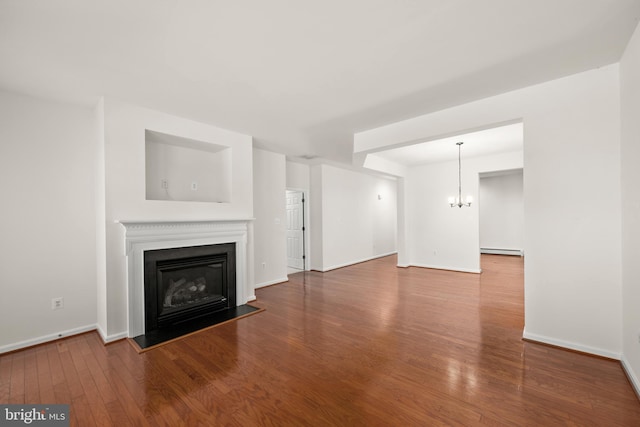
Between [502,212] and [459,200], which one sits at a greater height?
[459,200]

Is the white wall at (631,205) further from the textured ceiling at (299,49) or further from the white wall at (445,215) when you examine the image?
the white wall at (445,215)

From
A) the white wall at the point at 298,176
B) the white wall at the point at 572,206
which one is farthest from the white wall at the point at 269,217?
the white wall at the point at 572,206

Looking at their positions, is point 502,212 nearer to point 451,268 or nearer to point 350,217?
point 451,268

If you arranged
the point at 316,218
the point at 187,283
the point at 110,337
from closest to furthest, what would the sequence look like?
the point at 110,337
the point at 187,283
the point at 316,218

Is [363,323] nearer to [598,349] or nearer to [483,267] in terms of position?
[598,349]

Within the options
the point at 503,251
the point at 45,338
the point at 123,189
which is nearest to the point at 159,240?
the point at 123,189

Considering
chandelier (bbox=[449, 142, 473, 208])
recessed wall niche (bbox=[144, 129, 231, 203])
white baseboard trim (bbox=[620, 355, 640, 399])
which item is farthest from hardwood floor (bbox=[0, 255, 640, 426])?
chandelier (bbox=[449, 142, 473, 208])

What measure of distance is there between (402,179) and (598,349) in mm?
5082

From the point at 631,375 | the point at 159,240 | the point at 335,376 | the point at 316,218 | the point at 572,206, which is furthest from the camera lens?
the point at 316,218

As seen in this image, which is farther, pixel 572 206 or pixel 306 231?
pixel 306 231

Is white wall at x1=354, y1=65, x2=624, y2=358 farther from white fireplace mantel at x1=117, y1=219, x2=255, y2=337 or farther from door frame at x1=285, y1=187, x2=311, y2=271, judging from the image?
Answer: door frame at x1=285, y1=187, x2=311, y2=271

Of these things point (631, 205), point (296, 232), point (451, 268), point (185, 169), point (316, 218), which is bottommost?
point (451, 268)

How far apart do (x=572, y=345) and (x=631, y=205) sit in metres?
1.43

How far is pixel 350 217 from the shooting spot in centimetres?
736
